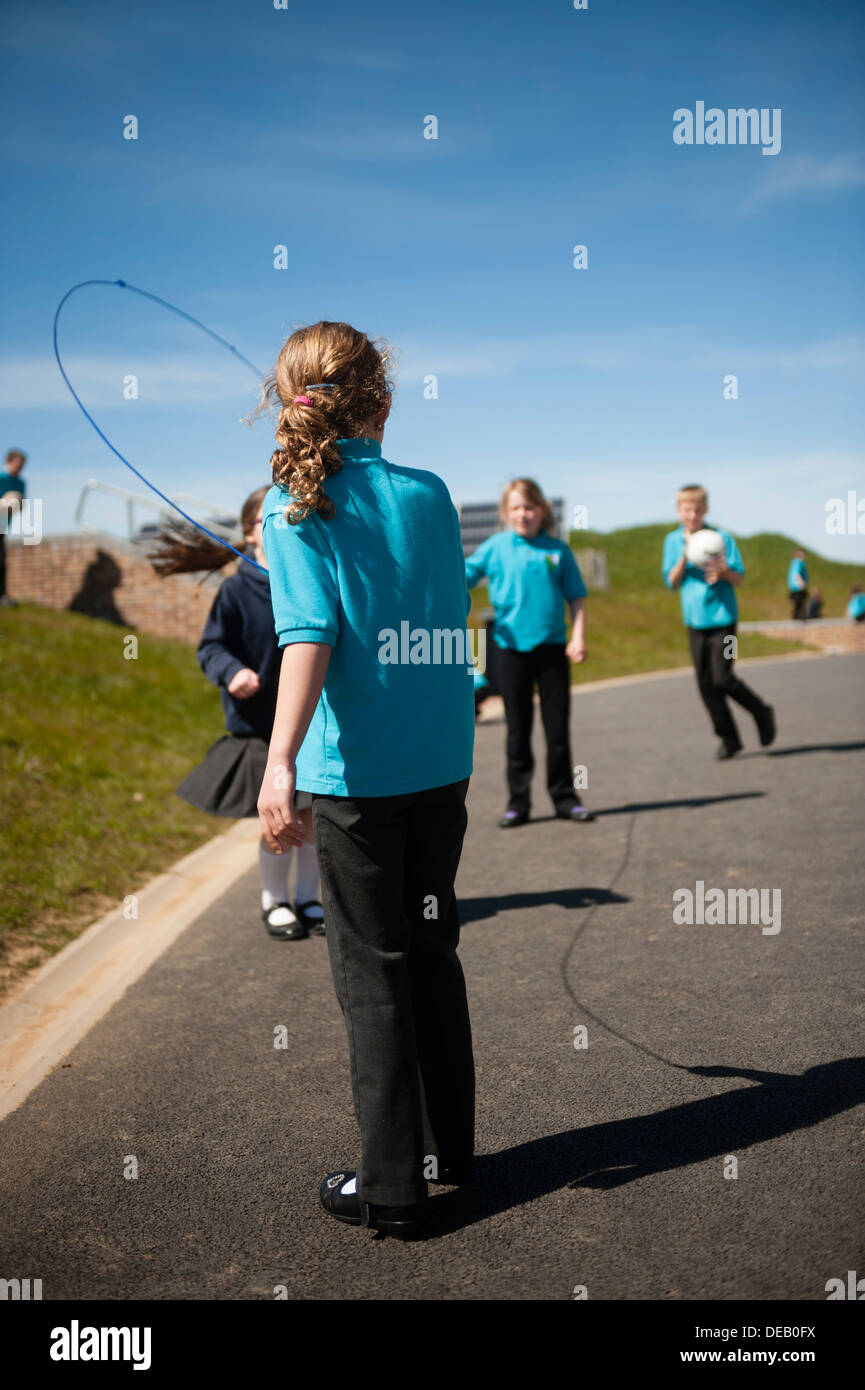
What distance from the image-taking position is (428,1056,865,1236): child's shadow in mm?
3023

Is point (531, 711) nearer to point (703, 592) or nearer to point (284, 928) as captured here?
point (703, 592)

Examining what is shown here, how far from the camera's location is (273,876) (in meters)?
5.56

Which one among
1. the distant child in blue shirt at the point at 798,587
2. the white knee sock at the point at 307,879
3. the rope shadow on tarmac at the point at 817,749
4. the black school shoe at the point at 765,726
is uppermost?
the distant child in blue shirt at the point at 798,587

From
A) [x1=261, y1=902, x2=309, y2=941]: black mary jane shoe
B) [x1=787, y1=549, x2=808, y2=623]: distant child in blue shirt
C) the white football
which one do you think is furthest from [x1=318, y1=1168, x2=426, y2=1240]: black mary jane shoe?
[x1=787, y1=549, x2=808, y2=623]: distant child in blue shirt

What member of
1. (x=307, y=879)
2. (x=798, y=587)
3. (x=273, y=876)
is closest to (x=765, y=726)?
(x=307, y=879)

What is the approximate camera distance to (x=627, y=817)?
8086mm

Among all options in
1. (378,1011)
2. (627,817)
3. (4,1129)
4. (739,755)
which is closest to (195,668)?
(739,755)

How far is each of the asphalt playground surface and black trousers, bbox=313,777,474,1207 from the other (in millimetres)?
229

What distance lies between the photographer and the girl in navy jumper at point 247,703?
533 cm

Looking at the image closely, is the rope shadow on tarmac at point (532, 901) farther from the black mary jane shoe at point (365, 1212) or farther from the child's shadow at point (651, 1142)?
the black mary jane shoe at point (365, 1212)

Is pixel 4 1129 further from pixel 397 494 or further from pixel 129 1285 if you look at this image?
pixel 397 494

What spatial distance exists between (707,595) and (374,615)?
7303 mm

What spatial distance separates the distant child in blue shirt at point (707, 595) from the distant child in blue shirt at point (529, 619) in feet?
6.20

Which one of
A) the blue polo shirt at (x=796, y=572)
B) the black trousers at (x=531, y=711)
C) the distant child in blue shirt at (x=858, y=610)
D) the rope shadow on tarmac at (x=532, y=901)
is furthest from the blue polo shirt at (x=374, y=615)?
the blue polo shirt at (x=796, y=572)
